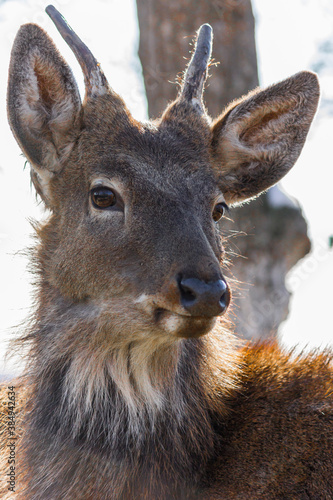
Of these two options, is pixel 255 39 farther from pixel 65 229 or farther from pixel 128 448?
pixel 128 448

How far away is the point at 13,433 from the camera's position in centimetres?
435

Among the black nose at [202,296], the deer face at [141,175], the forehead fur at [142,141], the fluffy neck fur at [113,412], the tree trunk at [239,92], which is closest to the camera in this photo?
the black nose at [202,296]

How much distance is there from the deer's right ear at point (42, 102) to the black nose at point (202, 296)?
1.52 metres

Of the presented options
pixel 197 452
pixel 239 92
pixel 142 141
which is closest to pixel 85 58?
pixel 142 141

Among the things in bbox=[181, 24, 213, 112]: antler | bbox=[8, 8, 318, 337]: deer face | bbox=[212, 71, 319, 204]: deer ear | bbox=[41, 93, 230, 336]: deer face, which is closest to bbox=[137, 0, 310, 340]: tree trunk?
bbox=[212, 71, 319, 204]: deer ear

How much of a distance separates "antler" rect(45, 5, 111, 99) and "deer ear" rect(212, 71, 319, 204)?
89 cm

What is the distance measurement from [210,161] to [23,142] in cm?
127

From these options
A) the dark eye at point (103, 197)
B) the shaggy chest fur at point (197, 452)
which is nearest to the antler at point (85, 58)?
the dark eye at point (103, 197)

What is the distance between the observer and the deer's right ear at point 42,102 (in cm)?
395

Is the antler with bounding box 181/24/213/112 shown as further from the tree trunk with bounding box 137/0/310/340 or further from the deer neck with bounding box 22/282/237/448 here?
the tree trunk with bounding box 137/0/310/340

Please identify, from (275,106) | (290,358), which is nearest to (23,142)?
(275,106)

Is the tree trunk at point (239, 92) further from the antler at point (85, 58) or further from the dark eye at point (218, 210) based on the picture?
the antler at point (85, 58)

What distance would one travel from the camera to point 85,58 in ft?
13.2

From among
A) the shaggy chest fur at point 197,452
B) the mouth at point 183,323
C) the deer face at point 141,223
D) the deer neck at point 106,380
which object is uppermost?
the deer face at point 141,223
